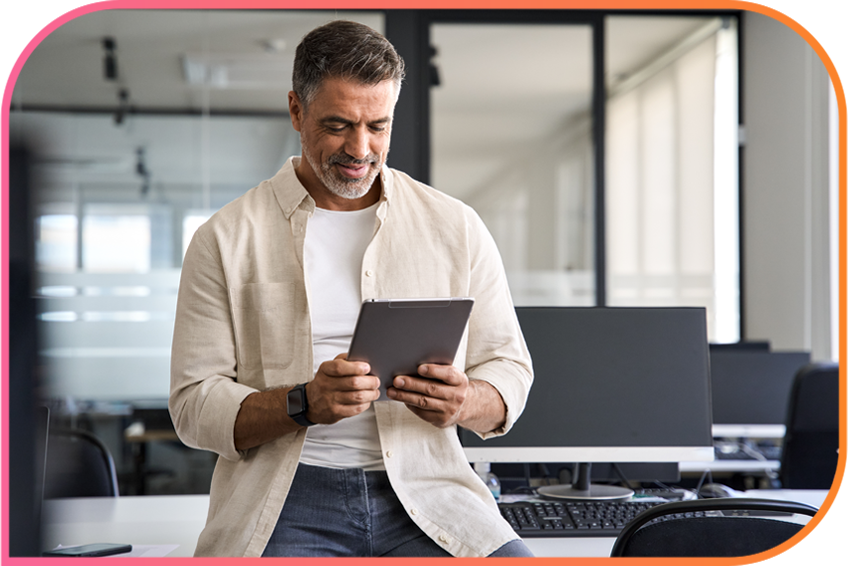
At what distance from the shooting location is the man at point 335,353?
4.10 feet

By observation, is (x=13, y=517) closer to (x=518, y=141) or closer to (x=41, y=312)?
(x=41, y=312)

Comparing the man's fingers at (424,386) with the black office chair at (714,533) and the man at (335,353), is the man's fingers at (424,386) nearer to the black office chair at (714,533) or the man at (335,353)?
the man at (335,353)

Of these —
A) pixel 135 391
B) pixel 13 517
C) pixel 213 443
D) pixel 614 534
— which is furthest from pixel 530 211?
pixel 13 517

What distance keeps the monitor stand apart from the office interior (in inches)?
77.0

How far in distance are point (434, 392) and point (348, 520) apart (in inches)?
10.5

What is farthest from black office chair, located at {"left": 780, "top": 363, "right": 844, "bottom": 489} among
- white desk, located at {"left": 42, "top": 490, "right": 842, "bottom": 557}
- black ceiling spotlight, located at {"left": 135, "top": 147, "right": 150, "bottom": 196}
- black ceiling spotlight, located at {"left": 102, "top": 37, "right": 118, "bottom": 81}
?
black ceiling spotlight, located at {"left": 102, "top": 37, "right": 118, "bottom": 81}

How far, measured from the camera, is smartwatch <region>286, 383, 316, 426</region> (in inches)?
47.0

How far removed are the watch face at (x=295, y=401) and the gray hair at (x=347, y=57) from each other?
538mm

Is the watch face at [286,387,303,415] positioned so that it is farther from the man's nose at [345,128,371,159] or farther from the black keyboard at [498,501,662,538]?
the black keyboard at [498,501,662,538]

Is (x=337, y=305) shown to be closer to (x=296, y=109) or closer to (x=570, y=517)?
(x=296, y=109)

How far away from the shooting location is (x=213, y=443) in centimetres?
127

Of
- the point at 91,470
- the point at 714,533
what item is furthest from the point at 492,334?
the point at 91,470

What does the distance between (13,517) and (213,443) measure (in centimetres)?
98

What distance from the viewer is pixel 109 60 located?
13.4 feet
